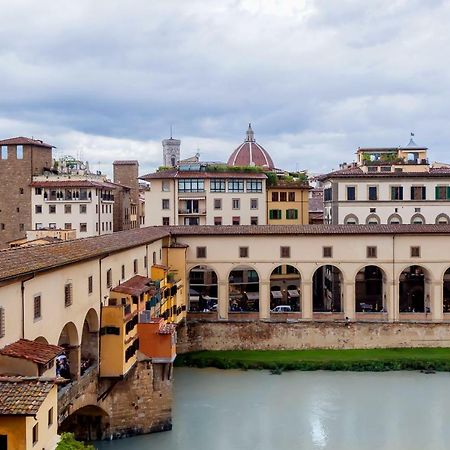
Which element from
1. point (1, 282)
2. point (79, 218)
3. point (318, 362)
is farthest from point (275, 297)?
point (1, 282)

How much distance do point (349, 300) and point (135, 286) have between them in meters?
16.8

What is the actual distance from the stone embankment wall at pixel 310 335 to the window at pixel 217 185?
15294 millimetres

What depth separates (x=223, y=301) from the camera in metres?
39.6

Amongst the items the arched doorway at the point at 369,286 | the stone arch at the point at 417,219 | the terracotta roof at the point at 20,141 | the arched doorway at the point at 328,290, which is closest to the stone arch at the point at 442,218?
the stone arch at the point at 417,219

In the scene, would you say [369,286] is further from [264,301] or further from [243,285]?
[264,301]

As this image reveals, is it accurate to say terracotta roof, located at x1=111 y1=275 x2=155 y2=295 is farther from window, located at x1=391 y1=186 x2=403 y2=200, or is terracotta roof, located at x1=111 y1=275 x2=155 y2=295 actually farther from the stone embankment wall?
window, located at x1=391 y1=186 x2=403 y2=200

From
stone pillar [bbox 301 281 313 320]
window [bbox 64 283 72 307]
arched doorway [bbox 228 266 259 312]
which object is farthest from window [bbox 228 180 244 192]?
window [bbox 64 283 72 307]

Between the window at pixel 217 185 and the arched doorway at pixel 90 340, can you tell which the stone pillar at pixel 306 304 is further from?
the arched doorway at pixel 90 340

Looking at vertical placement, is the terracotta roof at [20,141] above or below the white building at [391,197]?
above

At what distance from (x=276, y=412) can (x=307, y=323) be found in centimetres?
1053

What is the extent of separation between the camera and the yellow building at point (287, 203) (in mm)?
53656

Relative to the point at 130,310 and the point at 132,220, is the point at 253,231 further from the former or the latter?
the point at 132,220

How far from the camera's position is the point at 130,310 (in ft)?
80.8

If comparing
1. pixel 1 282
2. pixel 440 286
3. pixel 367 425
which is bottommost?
pixel 367 425
